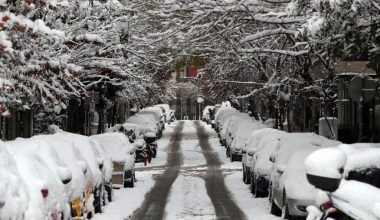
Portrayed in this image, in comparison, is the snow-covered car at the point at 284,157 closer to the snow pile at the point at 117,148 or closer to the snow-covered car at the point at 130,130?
the snow pile at the point at 117,148

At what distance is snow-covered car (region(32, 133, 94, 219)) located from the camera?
546 inches

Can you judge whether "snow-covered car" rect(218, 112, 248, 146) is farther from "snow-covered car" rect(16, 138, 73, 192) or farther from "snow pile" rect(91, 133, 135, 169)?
"snow-covered car" rect(16, 138, 73, 192)

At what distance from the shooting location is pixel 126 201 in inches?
837

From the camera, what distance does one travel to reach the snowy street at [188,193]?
60.8 ft

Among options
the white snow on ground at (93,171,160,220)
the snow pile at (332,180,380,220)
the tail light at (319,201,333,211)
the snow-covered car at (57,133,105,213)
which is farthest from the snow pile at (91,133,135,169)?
the snow pile at (332,180,380,220)

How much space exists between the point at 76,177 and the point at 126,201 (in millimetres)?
7334

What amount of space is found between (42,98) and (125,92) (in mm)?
29120

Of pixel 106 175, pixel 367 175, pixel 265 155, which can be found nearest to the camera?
pixel 367 175

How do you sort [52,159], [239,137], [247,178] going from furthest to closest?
[239,137]
[247,178]
[52,159]

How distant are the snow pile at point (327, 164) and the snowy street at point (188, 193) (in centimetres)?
1059

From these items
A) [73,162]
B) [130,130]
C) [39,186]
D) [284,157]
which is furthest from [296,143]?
[130,130]

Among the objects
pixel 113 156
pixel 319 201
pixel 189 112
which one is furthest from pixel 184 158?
pixel 189 112

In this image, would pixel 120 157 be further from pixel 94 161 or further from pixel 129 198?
pixel 94 161

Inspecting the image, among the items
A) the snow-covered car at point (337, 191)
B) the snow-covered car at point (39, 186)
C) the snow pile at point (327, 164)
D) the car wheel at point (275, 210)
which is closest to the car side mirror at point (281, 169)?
the car wheel at point (275, 210)
